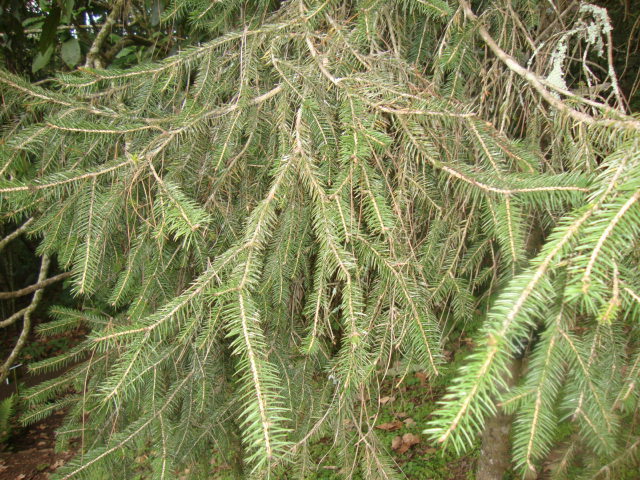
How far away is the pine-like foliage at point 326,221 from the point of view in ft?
2.73

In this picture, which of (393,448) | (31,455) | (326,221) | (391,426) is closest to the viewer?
(326,221)

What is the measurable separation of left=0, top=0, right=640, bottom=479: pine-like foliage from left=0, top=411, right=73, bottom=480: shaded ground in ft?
10.2

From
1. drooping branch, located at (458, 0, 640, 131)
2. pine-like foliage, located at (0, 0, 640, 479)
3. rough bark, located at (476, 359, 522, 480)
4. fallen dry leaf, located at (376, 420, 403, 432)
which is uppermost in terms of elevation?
drooping branch, located at (458, 0, 640, 131)

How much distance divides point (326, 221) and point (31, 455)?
16.4 ft

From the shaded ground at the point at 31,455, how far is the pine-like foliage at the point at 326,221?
311 centimetres

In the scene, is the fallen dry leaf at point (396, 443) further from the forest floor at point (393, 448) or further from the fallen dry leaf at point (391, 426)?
the fallen dry leaf at point (391, 426)

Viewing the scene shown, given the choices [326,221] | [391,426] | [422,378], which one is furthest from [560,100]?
[422,378]

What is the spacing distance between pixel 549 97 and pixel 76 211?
1.48 m

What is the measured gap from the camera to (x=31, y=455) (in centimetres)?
425

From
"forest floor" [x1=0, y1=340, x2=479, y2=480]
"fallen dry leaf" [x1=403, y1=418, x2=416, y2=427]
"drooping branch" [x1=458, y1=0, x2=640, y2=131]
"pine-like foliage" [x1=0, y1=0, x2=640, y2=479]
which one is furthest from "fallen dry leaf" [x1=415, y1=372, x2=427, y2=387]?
"drooping branch" [x1=458, y1=0, x2=640, y2=131]

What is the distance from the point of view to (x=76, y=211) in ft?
4.29

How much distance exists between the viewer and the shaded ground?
Answer: 3.99 meters

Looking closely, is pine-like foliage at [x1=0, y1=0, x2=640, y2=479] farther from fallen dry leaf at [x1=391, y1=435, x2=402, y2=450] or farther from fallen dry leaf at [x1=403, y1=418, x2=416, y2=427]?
fallen dry leaf at [x1=403, y1=418, x2=416, y2=427]

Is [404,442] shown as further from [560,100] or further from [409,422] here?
[560,100]
